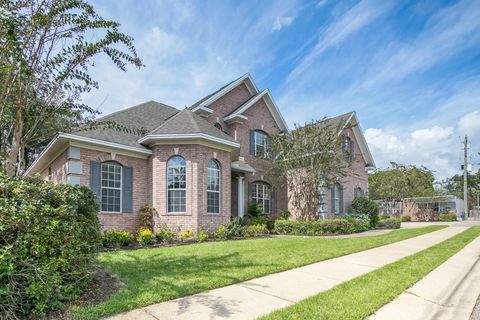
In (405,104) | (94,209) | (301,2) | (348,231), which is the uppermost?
(301,2)

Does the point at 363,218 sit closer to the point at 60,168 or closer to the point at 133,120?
the point at 133,120

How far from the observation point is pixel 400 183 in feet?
114

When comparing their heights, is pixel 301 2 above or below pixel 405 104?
above

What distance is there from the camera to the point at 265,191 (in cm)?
1950

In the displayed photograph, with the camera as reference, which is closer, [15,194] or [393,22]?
[15,194]

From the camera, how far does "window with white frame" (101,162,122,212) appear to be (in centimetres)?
1270

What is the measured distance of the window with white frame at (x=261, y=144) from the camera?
768 inches

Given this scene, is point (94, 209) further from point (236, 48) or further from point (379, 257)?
point (236, 48)

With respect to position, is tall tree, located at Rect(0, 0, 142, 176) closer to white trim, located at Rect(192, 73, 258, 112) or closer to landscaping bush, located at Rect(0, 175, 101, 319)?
landscaping bush, located at Rect(0, 175, 101, 319)

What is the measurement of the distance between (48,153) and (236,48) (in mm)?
9390

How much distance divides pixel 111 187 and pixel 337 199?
585 inches

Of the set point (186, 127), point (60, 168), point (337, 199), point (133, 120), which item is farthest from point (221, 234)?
point (337, 199)

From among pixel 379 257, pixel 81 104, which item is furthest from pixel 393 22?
pixel 81 104

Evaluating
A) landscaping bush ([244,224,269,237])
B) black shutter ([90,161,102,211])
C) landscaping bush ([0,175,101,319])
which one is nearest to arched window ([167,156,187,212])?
black shutter ([90,161,102,211])
